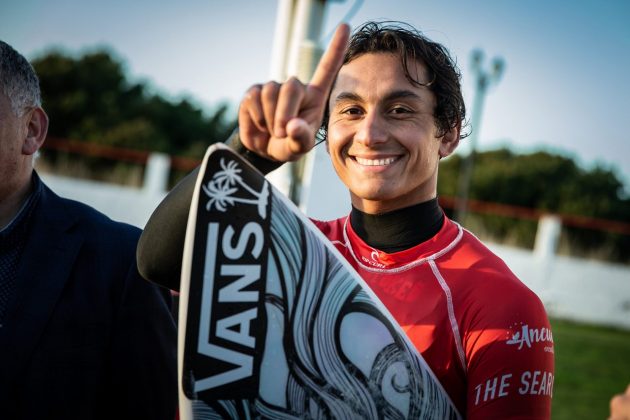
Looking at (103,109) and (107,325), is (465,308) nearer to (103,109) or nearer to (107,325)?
(107,325)

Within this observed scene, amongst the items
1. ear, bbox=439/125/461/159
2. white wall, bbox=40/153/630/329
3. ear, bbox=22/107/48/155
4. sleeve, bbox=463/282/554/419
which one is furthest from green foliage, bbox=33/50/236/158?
sleeve, bbox=463/282/554/419

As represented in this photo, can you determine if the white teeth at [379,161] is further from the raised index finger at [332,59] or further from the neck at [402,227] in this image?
the raised index finger at [332,59]

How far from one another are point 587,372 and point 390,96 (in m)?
7.19

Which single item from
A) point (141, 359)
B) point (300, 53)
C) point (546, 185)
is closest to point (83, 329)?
point (141, 359)

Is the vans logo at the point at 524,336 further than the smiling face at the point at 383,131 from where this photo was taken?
No

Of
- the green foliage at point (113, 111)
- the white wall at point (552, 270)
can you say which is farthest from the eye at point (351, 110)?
the green foliage at point (113, 111)

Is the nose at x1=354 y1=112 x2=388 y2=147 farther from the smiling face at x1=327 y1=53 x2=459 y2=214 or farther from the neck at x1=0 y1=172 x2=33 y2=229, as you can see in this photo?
the neck at x1=0 y1=172 x2=33 y2=229

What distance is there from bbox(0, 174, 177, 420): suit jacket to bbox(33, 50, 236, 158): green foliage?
25804mm

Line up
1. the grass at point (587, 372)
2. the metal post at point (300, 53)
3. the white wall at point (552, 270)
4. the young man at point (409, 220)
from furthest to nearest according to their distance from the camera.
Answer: the white wall at point (552, 270), the grass at point (587, 372), the metal post at point (300, 53), the young man at point (409, 220)

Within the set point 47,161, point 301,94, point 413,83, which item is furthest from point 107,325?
point 47,161

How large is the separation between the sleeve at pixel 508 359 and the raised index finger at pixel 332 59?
677mm

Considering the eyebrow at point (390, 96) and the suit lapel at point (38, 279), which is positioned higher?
the eyebrow at point (390, 96)

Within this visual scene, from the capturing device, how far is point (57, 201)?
76.9 inches

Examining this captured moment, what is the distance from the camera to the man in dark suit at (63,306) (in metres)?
1.70
